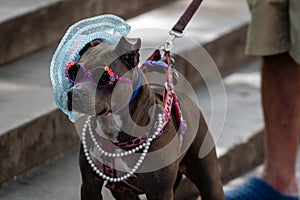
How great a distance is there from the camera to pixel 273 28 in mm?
3707

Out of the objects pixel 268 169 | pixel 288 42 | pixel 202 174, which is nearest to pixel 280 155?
pixel 268 169

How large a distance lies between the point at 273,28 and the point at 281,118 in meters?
0.47

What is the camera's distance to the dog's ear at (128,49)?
8.10 ft

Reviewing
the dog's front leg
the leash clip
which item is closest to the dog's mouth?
the dog's front leg

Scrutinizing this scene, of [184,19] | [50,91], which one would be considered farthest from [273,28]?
[50,91]

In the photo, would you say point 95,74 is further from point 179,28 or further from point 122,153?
point 179,28

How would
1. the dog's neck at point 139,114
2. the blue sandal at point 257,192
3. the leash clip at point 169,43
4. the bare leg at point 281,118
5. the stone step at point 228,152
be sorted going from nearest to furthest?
the dog's neck at point 139,114, the leash clip at point 169,43, the stone step at point 228,152, the bare leg at point 281,118, the blue sandal at point 257,192

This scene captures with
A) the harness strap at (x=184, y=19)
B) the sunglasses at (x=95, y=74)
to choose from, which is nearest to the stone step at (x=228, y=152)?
the harness strap at (x=184, y=19)

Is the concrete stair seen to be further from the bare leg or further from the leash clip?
the leash clip

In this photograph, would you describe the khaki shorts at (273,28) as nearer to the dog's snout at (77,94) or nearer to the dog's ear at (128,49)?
the dog's ear at (128,49)

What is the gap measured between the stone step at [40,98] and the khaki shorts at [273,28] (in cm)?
74

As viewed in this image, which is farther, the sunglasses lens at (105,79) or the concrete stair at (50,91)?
the concrete stair at (50,91)

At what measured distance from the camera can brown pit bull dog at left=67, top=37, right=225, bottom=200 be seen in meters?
2.47

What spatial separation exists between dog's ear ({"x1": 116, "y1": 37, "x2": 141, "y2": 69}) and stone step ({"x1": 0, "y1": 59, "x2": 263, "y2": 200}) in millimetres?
1138
